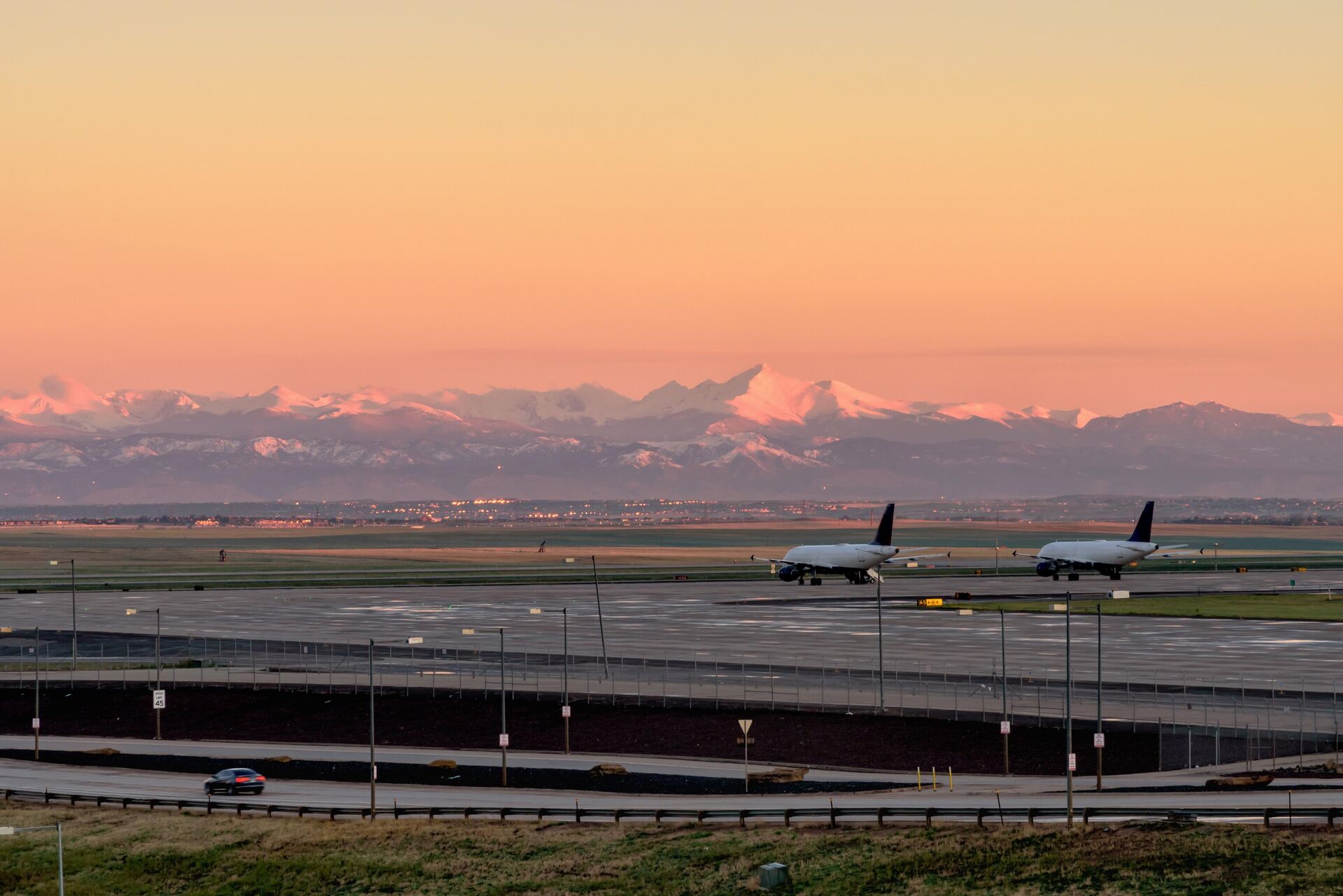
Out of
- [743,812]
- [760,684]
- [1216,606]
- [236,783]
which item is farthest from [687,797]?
[1216,606]

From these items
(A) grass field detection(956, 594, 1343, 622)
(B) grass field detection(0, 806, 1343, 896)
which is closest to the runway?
(A) grass field detection(956, 594, 1343, 622)

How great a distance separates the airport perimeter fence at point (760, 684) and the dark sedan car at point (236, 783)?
295 inches

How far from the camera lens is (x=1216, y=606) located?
16225cm

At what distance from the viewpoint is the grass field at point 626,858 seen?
5806 centimetres

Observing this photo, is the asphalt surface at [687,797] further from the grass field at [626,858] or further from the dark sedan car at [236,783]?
the grass field at [626,858]

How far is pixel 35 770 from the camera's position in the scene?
295 feet

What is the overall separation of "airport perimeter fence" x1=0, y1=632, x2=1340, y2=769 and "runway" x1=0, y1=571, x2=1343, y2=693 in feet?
7.70

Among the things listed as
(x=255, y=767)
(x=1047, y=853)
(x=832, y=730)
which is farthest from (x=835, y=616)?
(x=1047, y=853)

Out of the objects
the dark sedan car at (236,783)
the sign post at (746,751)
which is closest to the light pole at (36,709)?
the dark sedan car at (236,783)

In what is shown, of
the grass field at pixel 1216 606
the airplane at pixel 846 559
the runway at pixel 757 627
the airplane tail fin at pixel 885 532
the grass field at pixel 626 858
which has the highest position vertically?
the airplane tail fin at pixel 885 532

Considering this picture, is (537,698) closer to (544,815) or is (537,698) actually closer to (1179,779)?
(544,815)

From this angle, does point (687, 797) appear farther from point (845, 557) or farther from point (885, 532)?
point (885, 532)

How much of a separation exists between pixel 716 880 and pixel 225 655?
2844 inches

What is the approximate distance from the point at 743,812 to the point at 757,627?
76565 mm
